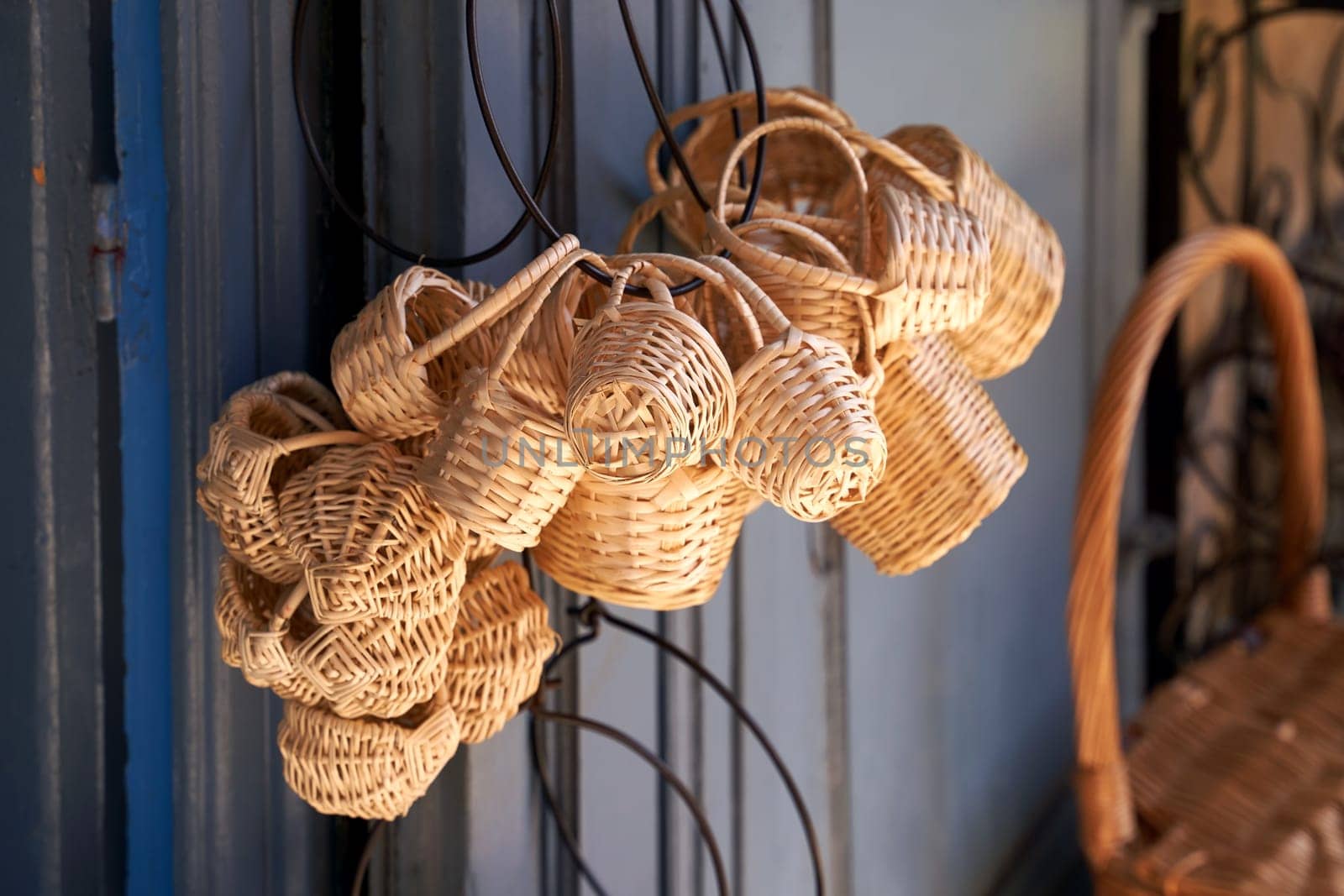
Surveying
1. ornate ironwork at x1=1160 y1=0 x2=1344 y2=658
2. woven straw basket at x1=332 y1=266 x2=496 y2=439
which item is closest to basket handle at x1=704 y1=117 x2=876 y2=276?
woven straw basket at x1=332 y1=266 x2=496 y2=439

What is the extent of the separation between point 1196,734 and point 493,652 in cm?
79

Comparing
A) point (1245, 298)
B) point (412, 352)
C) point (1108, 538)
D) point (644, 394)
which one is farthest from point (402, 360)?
point (1245, 298)

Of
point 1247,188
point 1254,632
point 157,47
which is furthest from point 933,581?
point 1247,188

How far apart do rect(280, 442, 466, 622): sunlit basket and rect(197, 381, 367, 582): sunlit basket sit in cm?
1

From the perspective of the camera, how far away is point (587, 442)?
308mm

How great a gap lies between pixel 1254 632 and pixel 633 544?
956mm

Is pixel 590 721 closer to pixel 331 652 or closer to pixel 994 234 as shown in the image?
pixel 331 652

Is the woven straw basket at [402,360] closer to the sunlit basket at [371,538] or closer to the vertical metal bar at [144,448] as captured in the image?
the sunlit basket at [371,538]

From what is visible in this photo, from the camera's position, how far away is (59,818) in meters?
0.51

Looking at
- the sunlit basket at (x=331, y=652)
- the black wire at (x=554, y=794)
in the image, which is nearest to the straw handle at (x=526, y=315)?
the sunlit basket at (x=331, y=652)

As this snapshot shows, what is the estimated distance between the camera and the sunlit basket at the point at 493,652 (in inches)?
16.4

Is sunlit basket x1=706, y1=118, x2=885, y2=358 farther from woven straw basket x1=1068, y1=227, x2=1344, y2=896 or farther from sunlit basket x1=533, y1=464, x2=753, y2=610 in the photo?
woven straw basket x1=1068, y1=227, x2=1344, y2=896

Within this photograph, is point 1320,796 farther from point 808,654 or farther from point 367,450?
point 367,450

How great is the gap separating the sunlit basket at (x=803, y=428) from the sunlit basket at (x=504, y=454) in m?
0.06
